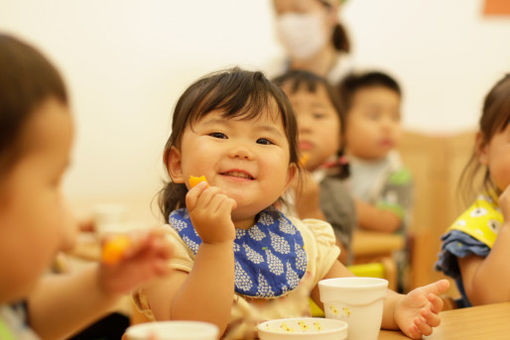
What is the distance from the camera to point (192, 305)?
84cm

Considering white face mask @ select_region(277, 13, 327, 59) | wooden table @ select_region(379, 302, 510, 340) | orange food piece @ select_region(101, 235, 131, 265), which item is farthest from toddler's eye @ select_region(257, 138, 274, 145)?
white face mask @ select_region(277, 13, 327, 59)

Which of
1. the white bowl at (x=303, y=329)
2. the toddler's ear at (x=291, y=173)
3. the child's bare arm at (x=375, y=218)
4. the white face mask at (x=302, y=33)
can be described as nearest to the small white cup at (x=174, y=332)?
the white bowl at (x=303, y=329)

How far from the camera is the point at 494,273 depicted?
123cm

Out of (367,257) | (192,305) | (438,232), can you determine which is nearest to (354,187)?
(367,257)

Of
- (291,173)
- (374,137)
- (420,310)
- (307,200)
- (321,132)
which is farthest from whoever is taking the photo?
(374,137)

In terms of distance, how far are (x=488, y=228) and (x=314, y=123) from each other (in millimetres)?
733

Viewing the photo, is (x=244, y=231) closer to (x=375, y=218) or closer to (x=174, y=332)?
(x=174, y=332)

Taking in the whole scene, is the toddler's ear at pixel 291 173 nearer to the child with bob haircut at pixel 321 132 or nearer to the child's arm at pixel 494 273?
the child's arm at pixel 494 273

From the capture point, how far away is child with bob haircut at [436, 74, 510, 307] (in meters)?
1.24

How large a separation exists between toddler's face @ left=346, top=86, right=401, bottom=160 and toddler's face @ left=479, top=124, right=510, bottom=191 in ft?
5.12

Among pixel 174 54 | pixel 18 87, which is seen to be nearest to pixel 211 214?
pixel 18 87

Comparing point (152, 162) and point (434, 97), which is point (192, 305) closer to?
point (152, 162)

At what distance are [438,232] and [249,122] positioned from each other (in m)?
3.21

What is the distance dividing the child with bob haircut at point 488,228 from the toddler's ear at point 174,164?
621 millimetres
